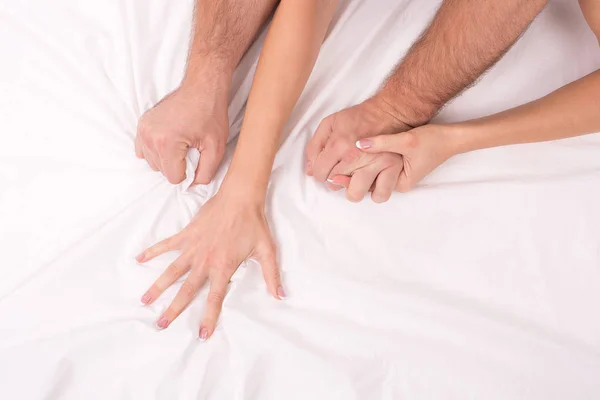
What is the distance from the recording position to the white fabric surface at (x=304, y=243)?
0.92m

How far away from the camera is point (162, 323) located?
37.4 inches

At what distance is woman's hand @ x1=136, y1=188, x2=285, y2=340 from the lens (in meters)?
0.99

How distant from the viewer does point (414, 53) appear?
1.18 meters

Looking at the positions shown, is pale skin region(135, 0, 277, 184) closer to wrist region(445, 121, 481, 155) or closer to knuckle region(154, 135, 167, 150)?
knuckle region(154, 135, 167, 150)

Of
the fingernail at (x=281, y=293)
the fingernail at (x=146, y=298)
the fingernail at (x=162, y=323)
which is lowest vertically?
the fingernail at (x=162, y=323)

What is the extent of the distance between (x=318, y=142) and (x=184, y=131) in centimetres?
26

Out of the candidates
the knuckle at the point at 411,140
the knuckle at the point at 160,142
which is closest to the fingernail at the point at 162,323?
the knuckle at the point at 160,142

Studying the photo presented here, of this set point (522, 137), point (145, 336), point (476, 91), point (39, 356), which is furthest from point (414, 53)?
point (39, 356)

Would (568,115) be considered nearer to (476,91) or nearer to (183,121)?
(476,91)

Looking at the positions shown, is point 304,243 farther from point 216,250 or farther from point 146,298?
point 146,298

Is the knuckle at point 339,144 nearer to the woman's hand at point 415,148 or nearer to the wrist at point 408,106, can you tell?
the woman's hand at point 415,148

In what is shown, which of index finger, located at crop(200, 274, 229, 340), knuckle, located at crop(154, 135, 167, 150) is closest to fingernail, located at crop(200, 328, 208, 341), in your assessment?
index finger, located at crop(200, 274, 229, 340)

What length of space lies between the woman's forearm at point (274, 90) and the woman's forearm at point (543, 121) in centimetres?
33

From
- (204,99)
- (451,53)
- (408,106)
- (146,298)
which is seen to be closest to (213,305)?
(146,298)
